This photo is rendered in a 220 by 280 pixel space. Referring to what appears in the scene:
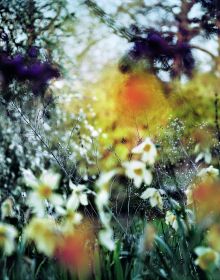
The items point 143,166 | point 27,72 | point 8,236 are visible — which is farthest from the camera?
point 27,72

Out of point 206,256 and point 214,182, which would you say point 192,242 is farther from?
point 214,182

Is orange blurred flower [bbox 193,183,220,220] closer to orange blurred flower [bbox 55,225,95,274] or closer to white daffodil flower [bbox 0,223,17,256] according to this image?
orange blurred flower [bbox 55,225,95,274]

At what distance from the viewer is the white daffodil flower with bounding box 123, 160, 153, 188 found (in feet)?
A: 4.40

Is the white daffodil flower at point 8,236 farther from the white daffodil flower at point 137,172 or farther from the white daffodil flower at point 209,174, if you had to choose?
the white daffodil flower at point 209,174

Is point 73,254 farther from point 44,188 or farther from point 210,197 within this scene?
point 210,197

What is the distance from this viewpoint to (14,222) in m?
2.11

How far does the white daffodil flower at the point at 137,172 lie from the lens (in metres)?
1.34

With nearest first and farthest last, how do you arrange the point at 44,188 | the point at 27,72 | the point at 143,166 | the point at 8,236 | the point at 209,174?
the point at 8,236
the point at 44,188
the point at 143,166
the point at 209,174
the point at 27,72

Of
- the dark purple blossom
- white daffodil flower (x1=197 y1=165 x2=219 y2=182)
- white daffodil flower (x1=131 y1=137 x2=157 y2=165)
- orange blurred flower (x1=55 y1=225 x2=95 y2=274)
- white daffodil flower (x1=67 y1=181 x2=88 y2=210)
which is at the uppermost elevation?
the dark purple blossom

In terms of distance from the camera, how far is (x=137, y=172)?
4.53 feet

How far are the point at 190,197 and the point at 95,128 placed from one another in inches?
178

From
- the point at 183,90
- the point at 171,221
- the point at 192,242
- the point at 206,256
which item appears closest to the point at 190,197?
the point at 171,221

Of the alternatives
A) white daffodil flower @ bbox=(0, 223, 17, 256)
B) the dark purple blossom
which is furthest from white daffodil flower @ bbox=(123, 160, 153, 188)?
the dark purple blossom

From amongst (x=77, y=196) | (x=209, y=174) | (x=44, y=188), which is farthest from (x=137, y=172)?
(x=209, y=174)
